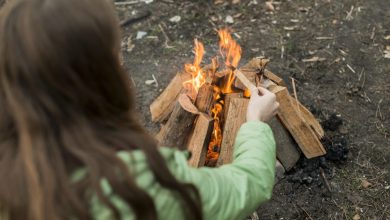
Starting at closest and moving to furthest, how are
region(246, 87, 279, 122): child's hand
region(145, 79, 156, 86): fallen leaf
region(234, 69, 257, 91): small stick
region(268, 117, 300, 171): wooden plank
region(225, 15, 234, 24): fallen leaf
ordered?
region(246, 87, 279, 122): child's hand
region(234, 69, 257, 91): small stick
region(268, 117, 300, 171): wooden plank
region(145, 79, 156, 86): fallen leaf
region(225, 15, 234, 24): fallen leaf

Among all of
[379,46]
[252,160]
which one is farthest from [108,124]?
[379,46]

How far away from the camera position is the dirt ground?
10.6 feet

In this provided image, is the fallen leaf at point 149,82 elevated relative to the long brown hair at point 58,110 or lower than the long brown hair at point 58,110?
lower

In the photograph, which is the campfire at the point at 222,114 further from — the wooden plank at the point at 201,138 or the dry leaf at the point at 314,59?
the dry leaf at the point at 314,59

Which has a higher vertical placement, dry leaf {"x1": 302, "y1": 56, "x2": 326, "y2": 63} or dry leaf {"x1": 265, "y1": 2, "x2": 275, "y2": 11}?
dry leaf {"x1": 265, "y1": 2, "x2": 275, "y2": 11}

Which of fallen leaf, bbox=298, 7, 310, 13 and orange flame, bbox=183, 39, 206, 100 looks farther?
fallen leaf, bbox=298, 7, 310, 13

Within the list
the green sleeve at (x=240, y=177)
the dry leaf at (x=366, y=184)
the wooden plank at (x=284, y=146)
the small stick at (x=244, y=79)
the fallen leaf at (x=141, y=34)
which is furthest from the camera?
the fallen leaf at (x=141, y=34)

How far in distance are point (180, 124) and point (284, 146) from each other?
2.48 ft

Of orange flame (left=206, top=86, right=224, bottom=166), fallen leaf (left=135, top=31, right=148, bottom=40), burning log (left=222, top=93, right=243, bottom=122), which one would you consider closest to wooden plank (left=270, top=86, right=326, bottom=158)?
burning log (left=222, top=93, right=243, bottom=122)

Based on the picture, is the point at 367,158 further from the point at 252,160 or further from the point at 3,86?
the point at 3,86

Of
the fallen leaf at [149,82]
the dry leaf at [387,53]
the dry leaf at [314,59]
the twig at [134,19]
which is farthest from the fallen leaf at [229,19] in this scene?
the dry leaf at [387,53]

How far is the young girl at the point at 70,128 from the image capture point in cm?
138

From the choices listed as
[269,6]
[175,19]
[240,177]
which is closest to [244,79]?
[240,177]

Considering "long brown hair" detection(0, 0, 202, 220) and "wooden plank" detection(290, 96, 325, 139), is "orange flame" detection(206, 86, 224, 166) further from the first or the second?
"long brown hair" detection(0, 0, 202, 220)
